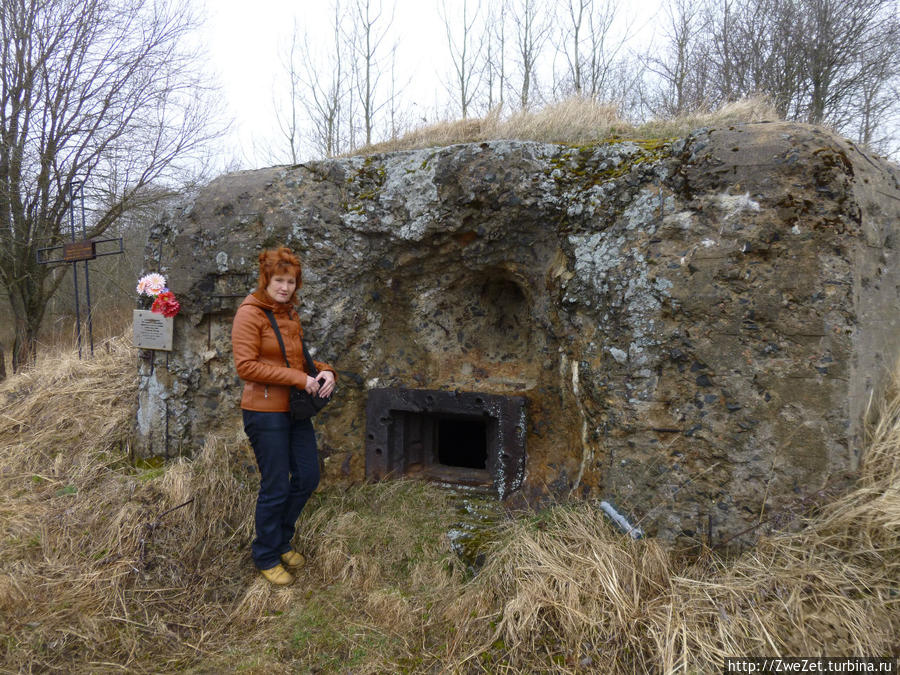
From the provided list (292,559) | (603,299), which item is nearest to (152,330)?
(292,559)

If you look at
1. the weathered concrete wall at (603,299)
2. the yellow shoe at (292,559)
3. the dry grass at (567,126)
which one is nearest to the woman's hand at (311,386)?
the weathered concrete wall at (603,299)

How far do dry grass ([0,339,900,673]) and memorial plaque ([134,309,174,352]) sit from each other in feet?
2.76

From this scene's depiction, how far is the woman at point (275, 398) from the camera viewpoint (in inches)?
99.0

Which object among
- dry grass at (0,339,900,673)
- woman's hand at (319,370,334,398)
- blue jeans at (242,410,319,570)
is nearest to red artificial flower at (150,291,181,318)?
dry grass at (0,339,900,673)

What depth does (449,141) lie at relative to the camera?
13.4 ft

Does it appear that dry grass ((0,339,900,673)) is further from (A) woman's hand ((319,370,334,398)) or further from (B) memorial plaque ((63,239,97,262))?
(B) memorial plaque ((63,239,97,262))

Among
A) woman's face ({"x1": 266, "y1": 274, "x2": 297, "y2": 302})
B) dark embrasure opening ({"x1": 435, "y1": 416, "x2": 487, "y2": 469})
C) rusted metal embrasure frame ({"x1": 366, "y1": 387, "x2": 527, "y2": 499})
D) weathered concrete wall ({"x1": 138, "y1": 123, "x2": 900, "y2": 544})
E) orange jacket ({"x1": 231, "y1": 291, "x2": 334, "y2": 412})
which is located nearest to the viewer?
weathered concrete wall ({"x1": 138, "y1": 123, "x2": 900, "y2": 544})

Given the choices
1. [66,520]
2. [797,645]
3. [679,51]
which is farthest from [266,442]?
[679,51]

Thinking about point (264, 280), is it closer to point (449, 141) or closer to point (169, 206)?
point (169, 206)

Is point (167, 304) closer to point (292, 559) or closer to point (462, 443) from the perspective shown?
point (292, 559)

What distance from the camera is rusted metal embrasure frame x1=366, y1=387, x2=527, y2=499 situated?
318 centimetres

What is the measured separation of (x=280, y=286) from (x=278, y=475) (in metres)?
0.93

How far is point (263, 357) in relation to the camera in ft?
8.55

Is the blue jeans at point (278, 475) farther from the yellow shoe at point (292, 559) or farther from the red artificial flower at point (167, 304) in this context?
the red artificial flower at point (167, 304)
